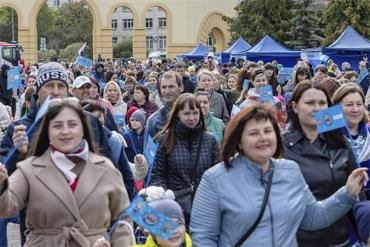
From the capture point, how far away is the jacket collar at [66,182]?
170 inches

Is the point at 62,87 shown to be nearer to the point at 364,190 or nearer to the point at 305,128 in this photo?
the point at 305,128

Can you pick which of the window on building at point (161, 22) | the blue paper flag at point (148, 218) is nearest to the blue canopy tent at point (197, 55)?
the blue paper flag at point (148, 218)

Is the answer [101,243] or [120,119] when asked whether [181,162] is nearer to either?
[101,243]

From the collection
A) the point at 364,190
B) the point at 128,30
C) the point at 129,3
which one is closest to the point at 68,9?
the point at 128,30

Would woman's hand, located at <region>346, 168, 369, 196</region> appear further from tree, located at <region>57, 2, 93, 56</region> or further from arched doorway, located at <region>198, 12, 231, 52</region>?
tree, located at <region>57, 2, 93, 56</region>

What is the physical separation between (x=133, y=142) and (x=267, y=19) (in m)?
35.3

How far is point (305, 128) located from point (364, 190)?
603mm

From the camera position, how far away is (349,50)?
2666 centimetres

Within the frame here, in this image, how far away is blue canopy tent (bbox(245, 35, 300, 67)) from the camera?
28.8 m

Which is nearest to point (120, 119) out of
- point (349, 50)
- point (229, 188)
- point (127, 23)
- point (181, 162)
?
point (181, 162)

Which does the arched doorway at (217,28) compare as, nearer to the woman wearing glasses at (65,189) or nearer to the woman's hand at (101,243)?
the woman wearing glasses at (65,189)

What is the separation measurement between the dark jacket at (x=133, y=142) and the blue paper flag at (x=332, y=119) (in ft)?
14.9

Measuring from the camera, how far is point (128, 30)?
110938mm

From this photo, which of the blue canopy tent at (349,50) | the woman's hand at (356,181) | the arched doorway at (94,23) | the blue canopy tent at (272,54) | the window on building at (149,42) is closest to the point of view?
the woman's hand at (356,181)
